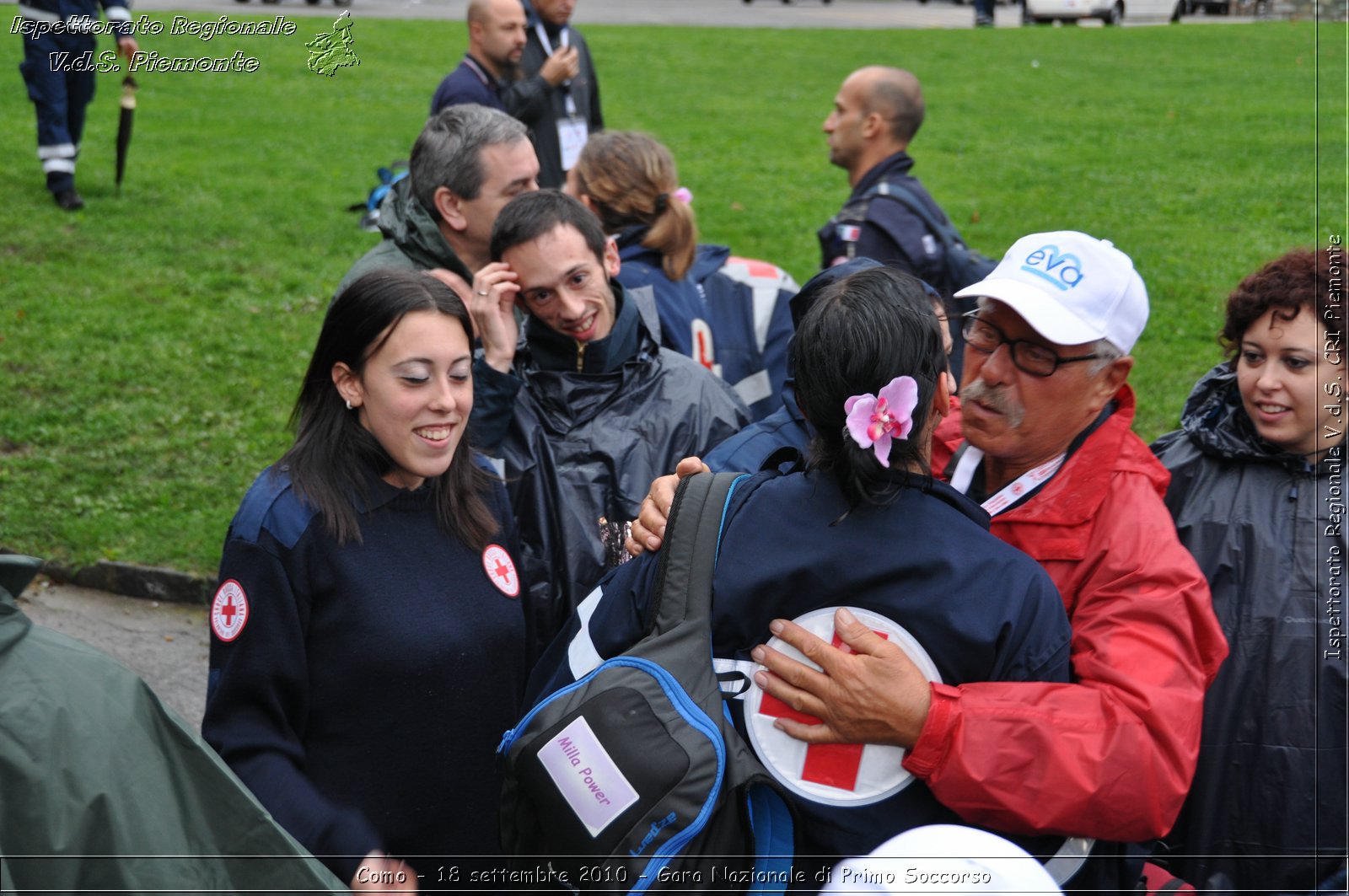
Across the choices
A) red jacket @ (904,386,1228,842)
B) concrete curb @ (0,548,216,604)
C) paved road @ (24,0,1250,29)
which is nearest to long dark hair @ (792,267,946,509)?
red jacket @ (904,386,1228,842)

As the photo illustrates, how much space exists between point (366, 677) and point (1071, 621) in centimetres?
151

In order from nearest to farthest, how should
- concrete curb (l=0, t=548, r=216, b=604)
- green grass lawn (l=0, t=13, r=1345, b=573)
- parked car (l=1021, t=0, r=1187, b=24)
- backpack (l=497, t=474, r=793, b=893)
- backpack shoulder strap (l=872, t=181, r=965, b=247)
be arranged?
backpack (l=497, t=474, r=793, b=893), backpack shoulder strap (l=872, t=181, r=965, b=247), concrete curb (l=0, t=548, r=216, b=604), green grass lawn (l=0, t=13, r=1345, b=573), parked car (l=1021, t=0, r=1187, b=24)

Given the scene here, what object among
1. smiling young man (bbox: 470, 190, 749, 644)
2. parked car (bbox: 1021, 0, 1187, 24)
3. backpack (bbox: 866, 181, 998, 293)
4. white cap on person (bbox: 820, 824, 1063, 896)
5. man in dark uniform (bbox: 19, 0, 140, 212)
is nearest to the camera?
white cap on person (bbox: 820, 824, 1063, 896)

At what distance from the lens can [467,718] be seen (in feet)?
9.48

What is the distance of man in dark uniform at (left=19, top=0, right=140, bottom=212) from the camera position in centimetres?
1000

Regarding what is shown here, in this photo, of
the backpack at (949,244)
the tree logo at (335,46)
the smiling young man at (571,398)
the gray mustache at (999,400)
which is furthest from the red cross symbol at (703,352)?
the gray mustache at (999,400)

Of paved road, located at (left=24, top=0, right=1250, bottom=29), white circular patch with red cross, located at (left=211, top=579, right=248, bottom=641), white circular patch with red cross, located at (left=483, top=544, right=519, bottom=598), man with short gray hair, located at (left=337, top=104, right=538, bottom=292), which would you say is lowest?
white circular patch with red cross, located at (left=483, top=544, right=519, bottom=598)

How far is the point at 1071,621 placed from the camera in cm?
248

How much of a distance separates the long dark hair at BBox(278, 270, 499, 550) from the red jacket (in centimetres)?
132

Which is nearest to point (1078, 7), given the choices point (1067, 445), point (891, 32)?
point (891, 32)

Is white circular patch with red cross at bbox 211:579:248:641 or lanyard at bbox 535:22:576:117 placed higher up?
lanyard at bbox 535:22:576:117

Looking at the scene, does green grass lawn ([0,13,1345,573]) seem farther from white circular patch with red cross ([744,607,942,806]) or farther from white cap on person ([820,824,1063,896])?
white cap on person ([820,824,1063,896])

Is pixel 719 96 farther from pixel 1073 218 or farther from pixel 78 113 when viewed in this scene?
pixel 78 113

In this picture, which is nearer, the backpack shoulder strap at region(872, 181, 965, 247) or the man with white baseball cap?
the man with white baseball cap
